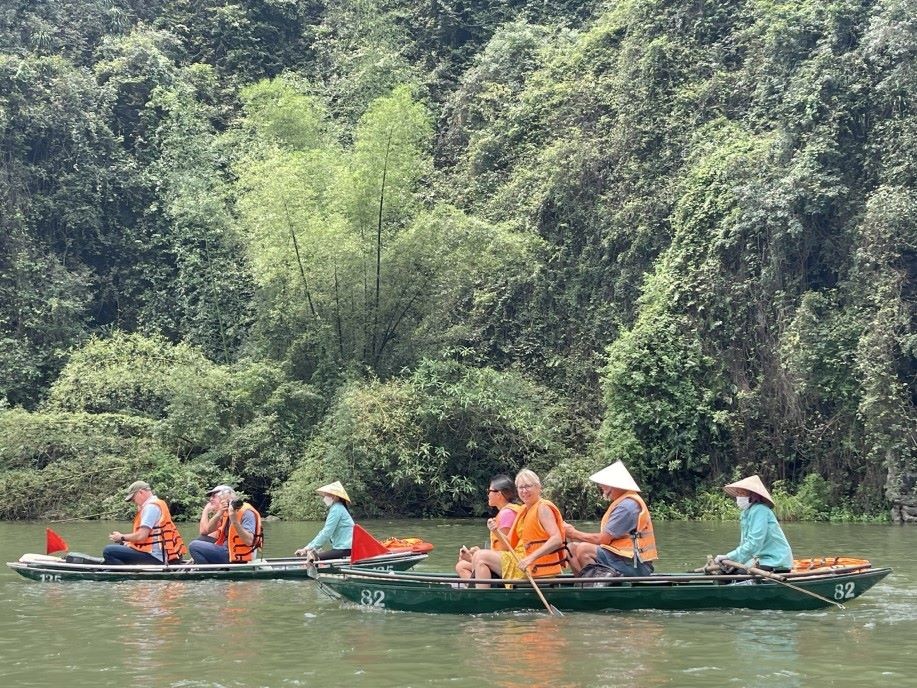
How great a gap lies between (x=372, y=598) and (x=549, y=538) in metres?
1.71

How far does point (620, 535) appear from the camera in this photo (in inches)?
408

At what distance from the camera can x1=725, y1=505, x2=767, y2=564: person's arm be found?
409 inches

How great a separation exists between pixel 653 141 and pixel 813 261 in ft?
16.6

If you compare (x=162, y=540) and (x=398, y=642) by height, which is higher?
(x=162, y=540)

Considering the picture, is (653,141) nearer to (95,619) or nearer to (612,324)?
(612,324)

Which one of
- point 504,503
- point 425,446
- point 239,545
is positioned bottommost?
point 239,545

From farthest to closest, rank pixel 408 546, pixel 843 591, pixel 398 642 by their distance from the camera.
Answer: pixel 408 546, pixel 843 591, pixel 398 642

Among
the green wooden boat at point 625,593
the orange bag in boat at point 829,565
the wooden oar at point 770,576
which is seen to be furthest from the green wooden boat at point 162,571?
the orange bag in boat at point 829,565

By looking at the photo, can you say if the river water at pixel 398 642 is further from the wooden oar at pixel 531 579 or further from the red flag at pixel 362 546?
the red flag at pixel 362 546

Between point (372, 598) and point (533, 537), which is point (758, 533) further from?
point (372, 598)

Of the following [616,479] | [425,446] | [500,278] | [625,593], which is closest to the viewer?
[616,479]

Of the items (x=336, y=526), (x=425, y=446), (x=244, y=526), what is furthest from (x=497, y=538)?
(x=425, y=446)

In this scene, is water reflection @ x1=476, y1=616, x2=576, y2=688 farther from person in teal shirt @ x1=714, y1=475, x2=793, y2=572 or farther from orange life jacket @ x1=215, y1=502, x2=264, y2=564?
orange life jacket @ x1=215, y1=502, x2=264, y2=564

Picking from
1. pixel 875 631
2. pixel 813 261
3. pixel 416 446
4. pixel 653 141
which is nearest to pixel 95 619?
pixel 875 631
